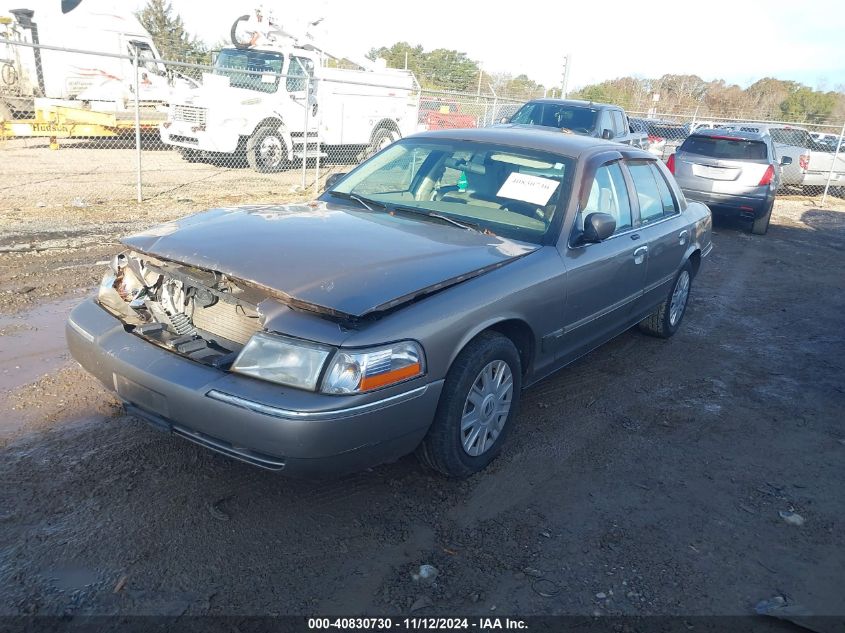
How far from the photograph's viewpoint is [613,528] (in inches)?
127

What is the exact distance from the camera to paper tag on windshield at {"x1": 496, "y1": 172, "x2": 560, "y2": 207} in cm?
411

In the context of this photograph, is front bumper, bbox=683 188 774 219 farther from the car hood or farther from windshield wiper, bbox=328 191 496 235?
the car hood

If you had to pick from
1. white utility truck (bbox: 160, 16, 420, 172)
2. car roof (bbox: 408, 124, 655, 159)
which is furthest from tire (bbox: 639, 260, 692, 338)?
white utility truck (bbox: 160, 16, 420, 172)

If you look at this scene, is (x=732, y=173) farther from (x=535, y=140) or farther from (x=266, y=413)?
(x=266, y=413)

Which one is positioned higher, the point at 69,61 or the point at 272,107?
the point at 69,61

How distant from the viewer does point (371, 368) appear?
274cm

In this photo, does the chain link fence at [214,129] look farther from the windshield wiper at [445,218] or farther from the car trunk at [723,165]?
the windshield wiper at [445,218]

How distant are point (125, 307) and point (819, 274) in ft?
30.4

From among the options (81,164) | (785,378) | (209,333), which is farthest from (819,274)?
(81,164)

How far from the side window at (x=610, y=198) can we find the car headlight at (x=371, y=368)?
66.2 inches

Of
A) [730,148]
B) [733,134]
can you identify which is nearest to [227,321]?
[730,148]

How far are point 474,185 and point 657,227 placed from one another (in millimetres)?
1704

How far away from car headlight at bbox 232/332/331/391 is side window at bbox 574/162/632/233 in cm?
203

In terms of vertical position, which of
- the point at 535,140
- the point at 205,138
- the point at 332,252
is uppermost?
the point at 535,140
